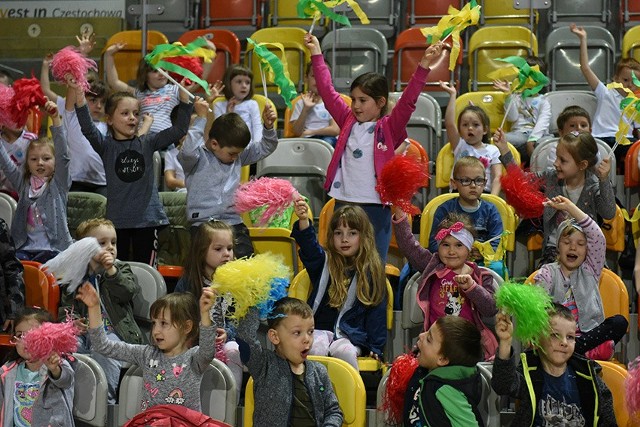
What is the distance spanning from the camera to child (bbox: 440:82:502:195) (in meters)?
7.15

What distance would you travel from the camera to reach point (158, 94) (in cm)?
785

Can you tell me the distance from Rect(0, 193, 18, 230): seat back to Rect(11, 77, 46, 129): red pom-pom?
497 millimetres

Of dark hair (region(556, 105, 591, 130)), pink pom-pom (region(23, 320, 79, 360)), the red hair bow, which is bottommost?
pink pom-pom (region(23, 320, 79, 360))

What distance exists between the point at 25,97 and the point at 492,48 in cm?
383

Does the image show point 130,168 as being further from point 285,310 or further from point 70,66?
point 285,310

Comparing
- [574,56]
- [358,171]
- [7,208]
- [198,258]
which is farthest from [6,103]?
[574,56]

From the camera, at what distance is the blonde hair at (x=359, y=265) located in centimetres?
545

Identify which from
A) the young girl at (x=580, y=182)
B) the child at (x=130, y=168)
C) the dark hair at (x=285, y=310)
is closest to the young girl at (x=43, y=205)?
the child at (x=130, y=168)

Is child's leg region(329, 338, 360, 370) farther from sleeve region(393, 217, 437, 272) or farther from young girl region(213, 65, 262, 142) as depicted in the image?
young girl region(213, 65, 262, 142)

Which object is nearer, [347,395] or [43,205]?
[347,395]

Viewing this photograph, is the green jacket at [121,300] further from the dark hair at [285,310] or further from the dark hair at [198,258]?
the dark hair at [285,310]

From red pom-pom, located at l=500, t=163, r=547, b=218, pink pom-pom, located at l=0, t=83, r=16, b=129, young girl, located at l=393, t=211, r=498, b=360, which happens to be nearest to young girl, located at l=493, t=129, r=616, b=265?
red pom-pom, located at l=500, t=163, r=547, b=218

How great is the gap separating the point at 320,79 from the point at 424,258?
1339 millimetres

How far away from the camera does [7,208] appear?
6570 millimetres
